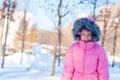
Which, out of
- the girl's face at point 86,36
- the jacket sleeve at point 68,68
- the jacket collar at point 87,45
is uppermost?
the girl's face at point 86,36

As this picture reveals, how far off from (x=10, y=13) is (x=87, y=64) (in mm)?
18108

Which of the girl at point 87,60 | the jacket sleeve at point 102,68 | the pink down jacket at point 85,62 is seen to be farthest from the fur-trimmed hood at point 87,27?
the jacket sleeve at point 102,68

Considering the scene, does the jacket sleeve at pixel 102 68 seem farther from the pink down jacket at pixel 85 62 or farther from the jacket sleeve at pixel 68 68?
the jacket sleeve at pixel 68 68

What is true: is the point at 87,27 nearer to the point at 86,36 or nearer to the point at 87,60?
the point at 86,36

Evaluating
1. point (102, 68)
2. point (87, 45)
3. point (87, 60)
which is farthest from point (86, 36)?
point (102, 68)

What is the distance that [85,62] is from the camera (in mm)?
4230

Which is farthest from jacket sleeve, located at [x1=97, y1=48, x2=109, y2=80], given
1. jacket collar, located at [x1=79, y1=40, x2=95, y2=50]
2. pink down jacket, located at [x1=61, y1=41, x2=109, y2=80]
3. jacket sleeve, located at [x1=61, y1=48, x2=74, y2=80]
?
jacket sleeve, located at [x1=61, y1=48, x2=74, y2=80]

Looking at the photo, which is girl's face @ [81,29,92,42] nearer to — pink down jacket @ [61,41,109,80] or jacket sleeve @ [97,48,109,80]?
pink down jacket @ [61,41,109,80]

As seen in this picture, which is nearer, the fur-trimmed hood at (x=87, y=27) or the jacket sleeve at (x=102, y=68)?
the jacket sleeve at (x=102, y=68)

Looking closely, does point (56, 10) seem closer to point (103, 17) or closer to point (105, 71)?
point (103, 17)

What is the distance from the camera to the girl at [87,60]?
419cm

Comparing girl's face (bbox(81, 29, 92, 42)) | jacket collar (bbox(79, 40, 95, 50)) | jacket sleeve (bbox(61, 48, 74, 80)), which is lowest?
jacket sleeve (bbox(61, 48, 74, 80))

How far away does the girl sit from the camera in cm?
419

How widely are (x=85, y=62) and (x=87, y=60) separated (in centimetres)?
4
